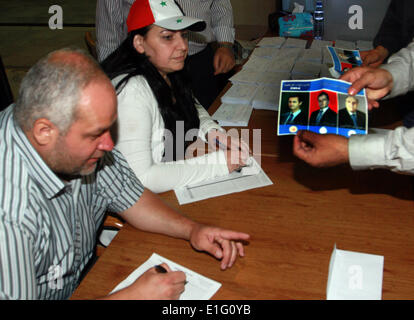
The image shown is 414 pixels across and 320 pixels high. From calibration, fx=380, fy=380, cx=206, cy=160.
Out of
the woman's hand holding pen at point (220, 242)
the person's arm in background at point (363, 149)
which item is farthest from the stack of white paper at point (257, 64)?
the woman's hand holding pen at point (220, 242)

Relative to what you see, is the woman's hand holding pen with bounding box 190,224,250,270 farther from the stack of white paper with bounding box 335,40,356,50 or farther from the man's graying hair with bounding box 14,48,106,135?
the stack of white paper with bounding box 335,40,356,50

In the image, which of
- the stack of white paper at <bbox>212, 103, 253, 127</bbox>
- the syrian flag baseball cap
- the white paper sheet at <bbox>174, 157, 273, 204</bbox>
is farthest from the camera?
the stack of white paper at <bbox>212, 103, 253, 127</bbox>

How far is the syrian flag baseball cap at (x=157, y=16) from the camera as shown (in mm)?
1576

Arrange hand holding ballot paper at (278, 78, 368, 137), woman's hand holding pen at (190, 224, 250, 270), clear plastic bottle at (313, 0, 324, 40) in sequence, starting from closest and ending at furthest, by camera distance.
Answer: woman's hand holding pen at (190, 224, 250, 270)
hand holding ballot paper at (278, 78, 368, 137)
clear plastic bottle at (313, 0, 324, 40)

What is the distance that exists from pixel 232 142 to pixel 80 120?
889 millimetres

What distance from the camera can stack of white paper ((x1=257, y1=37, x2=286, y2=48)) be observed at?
2801 mm

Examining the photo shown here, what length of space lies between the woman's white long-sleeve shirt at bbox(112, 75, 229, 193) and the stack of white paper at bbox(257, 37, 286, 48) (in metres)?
1.50

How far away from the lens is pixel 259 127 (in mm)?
1921

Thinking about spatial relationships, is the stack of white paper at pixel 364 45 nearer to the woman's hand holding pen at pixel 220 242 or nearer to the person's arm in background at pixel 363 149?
the person's arm in background at pixel 363 149

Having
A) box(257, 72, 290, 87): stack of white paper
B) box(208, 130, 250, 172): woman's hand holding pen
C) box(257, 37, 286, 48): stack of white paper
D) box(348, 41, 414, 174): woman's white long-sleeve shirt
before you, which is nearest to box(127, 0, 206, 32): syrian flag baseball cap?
→ box(208, 130, 250, 172): woman's hand holding pen

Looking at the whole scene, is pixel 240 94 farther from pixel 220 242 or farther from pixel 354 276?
pixel 354 276

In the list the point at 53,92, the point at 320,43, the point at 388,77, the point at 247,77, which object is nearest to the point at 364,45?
the point at 320,43

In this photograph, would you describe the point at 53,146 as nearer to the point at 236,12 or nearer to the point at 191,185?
the point at 191,185

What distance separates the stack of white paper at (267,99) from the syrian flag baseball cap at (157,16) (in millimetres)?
630
